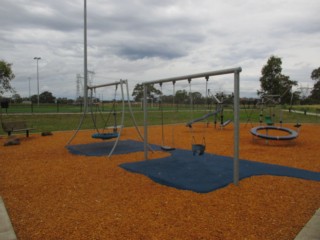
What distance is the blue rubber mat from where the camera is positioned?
477 centimetres

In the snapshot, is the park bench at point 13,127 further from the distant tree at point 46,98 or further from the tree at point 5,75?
the distant tree at point 46,98

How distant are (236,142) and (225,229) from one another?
1.91 meters

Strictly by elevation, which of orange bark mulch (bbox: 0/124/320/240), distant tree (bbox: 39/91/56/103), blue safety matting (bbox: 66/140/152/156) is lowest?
orange bark mulch (bbox: 0/124/320/240)

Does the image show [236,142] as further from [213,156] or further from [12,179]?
[12,179]

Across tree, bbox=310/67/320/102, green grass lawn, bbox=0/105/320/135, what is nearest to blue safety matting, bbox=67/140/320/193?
green grass lawn, bbox=0/105/320/135

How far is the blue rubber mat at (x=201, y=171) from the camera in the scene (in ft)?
15.6

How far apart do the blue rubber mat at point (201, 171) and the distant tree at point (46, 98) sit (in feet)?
219

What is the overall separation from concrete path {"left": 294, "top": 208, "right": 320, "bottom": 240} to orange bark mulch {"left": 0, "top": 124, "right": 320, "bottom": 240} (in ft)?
0.31

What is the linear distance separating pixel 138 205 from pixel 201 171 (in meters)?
2.08

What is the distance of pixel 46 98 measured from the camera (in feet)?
234

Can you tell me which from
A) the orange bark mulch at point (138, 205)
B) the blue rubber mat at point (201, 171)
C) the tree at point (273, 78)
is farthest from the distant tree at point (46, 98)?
the orange bark mulch at point (138, 205)

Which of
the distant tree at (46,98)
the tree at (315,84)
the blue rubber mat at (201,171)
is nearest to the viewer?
the blue rubber mat at (201,171)

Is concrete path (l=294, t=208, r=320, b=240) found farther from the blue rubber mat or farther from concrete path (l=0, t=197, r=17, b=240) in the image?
concrete path (l=0, t=197, r=17, b=240)

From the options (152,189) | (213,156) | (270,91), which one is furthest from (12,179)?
(270,91)
